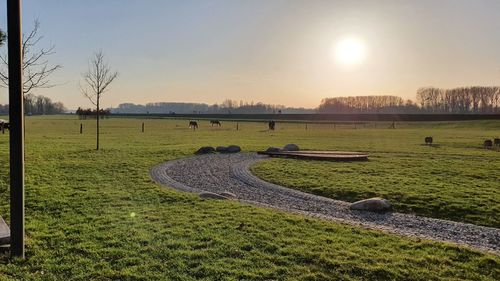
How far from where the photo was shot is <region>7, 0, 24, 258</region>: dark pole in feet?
17.5

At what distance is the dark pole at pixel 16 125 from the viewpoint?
17.5 feet

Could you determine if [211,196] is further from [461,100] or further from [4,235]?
[461,100]

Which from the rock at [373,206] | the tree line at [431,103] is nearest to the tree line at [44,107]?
the tree line at [431,103]

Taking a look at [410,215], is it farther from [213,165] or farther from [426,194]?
[213,165]

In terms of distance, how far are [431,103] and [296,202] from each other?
134021 mm

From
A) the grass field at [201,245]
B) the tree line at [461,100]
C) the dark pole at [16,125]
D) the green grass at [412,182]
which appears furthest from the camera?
the tree line at [461,100]

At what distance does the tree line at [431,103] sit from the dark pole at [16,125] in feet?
422

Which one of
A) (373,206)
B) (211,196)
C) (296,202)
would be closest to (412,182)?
(373,206)

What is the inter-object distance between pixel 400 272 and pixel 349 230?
6.07ft

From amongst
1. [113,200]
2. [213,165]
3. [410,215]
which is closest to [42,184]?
[113,200]

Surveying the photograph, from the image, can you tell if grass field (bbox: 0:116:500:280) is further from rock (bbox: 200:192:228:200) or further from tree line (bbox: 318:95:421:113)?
tree line (bbox: 318:95:421:113)

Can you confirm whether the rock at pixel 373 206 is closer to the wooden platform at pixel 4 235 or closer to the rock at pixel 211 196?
the rock at pixel 211 196

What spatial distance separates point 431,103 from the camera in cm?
13075

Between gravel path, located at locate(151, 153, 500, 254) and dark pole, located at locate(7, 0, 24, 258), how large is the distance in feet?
16.8
